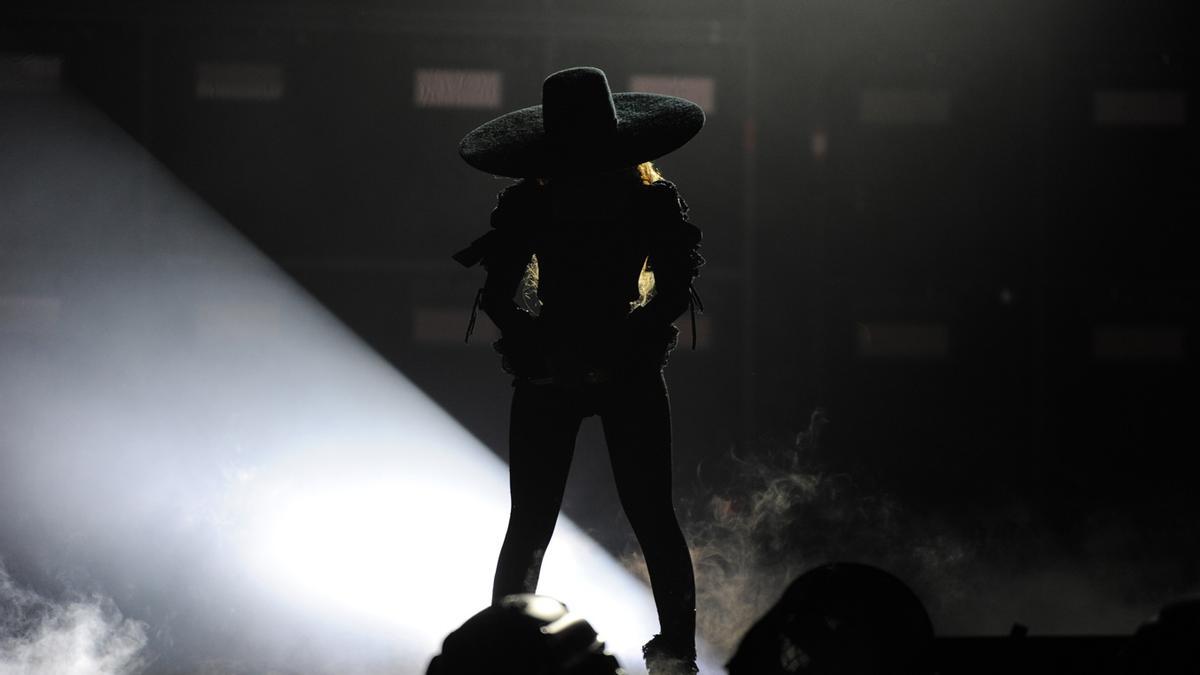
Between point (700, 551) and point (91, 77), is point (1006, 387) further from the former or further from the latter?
point (91, 77)

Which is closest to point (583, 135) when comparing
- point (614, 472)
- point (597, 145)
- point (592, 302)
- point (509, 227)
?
point (597, 145)

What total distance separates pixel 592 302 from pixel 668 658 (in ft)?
3.21

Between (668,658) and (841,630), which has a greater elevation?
(841,630)

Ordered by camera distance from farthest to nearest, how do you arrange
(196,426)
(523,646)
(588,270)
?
(196,426) < (588,270) < (523,646)

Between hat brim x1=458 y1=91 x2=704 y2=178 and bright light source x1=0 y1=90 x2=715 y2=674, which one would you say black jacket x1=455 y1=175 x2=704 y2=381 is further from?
bright light source x1=0 y1=90 x2=715 y2=674

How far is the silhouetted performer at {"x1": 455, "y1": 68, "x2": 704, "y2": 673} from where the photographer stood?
2.56 m

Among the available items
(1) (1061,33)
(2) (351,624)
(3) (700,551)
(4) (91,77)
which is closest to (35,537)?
(2) (351,624)

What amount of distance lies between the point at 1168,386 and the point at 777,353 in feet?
7.58

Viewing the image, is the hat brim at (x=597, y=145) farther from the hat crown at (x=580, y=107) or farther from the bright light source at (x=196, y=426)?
the bright light source at (x=196, y=426)

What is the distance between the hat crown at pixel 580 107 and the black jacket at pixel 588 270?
0.56 ft

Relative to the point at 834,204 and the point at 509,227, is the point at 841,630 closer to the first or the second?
the point at 509,227

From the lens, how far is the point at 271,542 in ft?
14.8

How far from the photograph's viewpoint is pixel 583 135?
255 centimetres

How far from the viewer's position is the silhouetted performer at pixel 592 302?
2.56 metres
